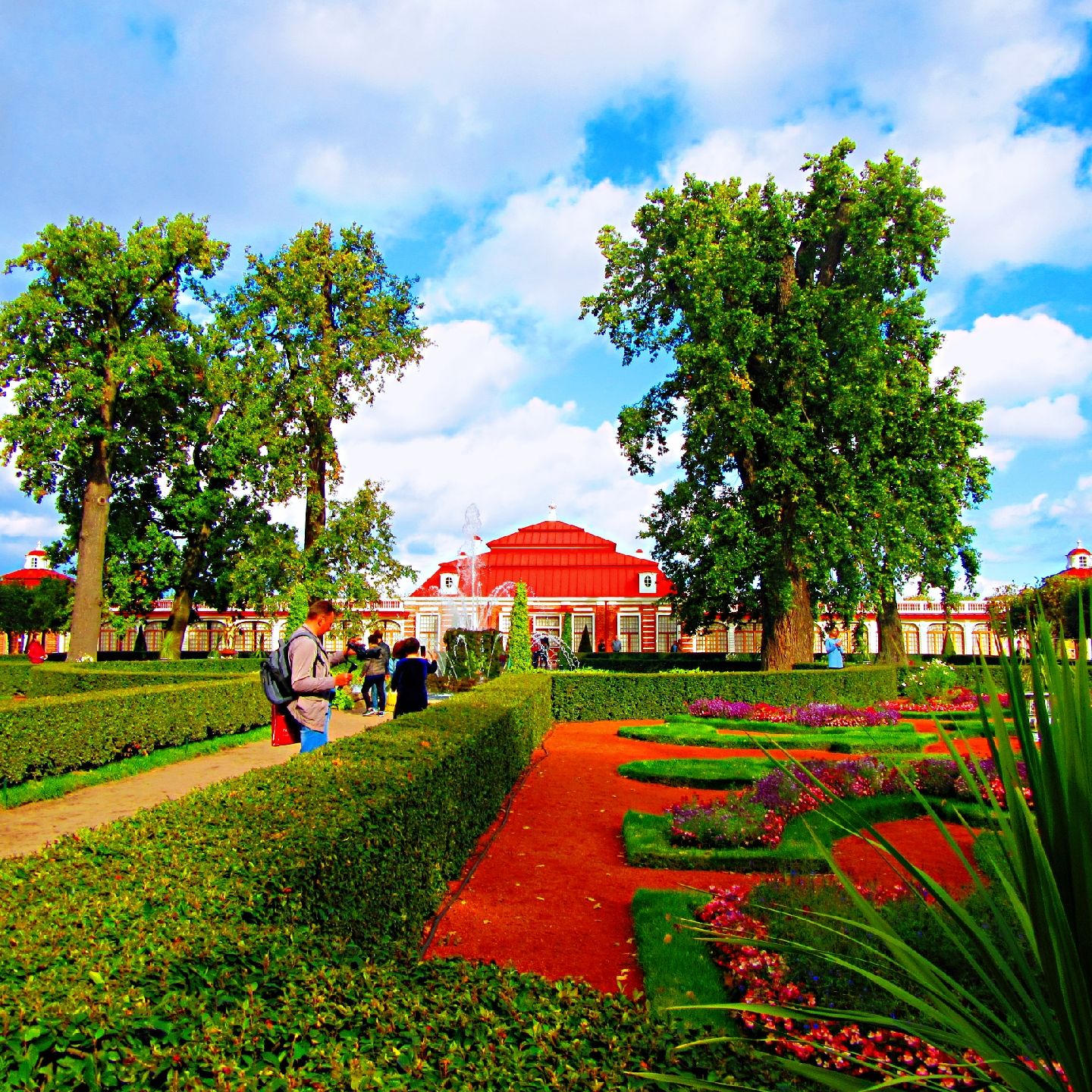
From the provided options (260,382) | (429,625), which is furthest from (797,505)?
(429,625)

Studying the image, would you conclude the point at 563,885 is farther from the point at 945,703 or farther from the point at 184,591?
the point at 184,591

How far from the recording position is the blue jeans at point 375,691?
1548 cm

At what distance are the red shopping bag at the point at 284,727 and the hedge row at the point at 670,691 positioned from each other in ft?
35.4

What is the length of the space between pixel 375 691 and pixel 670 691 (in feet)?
20.0

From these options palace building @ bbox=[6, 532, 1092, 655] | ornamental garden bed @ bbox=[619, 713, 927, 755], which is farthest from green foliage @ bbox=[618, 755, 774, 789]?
palace building @ bbox=[6, 532, 1092, 655]

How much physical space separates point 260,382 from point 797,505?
15.2m

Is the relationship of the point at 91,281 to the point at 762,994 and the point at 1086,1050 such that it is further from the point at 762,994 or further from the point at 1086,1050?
the point at 1086,1050

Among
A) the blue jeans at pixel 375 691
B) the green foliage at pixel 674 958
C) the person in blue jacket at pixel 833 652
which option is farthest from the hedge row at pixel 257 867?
the person in blue jacket at pixel 833 652

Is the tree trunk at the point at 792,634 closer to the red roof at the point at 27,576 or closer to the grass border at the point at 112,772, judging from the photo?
the grass border at the point at 112,772

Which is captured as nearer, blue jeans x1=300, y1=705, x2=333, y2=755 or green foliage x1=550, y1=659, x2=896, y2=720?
blue jeans x1=300, y1=705, x2=333, y2=755

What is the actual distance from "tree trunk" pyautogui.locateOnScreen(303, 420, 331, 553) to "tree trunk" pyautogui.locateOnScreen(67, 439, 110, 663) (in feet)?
17.8

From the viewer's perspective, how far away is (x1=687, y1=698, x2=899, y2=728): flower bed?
49.1 feet

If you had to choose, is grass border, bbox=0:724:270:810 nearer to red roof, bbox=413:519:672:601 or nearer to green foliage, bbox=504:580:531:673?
green foliage, bbox=504:580:531:673

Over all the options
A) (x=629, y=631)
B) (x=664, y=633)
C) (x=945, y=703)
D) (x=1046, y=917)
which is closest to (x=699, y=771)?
(x=1046, y=917)
